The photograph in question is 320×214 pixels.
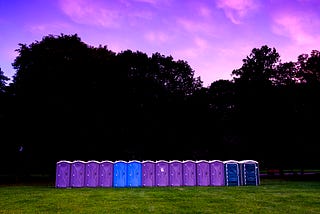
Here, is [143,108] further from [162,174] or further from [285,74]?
[285,74]

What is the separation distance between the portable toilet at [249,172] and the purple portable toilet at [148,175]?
500cm

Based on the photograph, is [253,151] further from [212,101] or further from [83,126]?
[83,126]

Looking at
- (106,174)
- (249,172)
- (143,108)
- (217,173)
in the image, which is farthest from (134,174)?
(143,108)

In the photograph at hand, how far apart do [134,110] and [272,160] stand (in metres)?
18.3

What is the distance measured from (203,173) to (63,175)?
25.2 feet

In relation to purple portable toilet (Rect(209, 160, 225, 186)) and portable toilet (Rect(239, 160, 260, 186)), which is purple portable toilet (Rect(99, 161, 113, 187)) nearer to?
purple portable toilet (Rect(209, 160, 225, 186))

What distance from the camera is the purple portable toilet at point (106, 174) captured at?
18375 millimetres

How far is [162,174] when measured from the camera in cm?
1878

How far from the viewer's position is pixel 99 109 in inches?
992

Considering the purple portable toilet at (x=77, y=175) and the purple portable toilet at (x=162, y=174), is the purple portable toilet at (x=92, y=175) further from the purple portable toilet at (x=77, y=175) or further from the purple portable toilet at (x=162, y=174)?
the purple portable toilet at (x=162, y=174)

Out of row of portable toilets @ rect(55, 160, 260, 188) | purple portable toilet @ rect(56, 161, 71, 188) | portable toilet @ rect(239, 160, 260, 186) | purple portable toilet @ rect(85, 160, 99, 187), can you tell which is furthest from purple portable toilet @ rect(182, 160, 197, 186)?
purple portable toilet @ rect(56, 161, 71, 188)

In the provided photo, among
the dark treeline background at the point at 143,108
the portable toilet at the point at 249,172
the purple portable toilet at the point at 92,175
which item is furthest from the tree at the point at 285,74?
the purple portable toilet at the point at 92,175

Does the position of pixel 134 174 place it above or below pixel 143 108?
below

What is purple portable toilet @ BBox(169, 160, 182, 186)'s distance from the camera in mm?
18766
